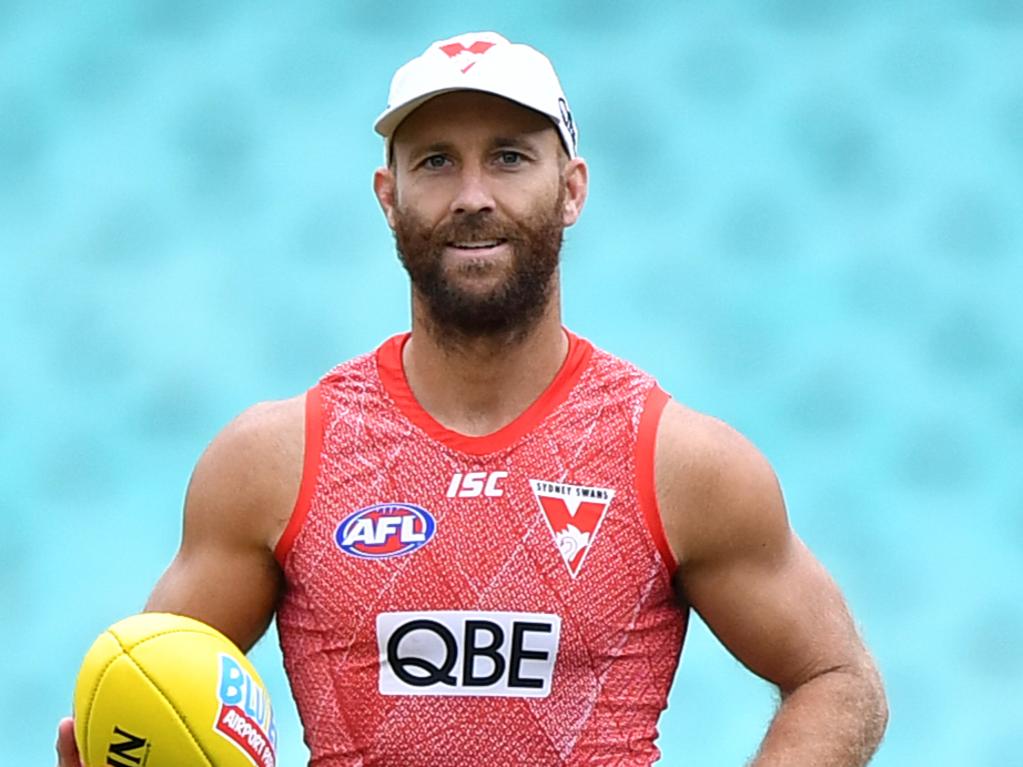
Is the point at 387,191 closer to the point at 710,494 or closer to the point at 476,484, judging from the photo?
the point at 476,484

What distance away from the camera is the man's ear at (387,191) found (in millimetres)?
4016

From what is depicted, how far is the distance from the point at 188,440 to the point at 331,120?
1.05 metres

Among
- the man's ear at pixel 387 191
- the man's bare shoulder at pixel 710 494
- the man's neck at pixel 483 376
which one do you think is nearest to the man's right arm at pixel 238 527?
the man's neck at pixel 483 376

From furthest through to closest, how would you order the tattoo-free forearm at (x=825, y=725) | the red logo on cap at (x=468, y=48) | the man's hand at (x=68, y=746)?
the red logo on cap at (x=468, y=48) < the tattoo-free forearm at (x=825, y=725) < the man's hand at (x=68, y=746)

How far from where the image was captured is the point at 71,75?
7141mm

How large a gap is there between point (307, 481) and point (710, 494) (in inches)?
25.5

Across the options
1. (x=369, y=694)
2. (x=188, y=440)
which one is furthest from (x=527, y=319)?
(x=188, y=440)

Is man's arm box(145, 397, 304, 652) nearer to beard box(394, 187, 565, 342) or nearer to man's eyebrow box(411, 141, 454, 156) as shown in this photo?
beard box(394, 187, 565, 342)

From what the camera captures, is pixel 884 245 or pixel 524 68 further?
pixel 884 245

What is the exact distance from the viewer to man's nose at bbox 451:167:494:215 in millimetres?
3832

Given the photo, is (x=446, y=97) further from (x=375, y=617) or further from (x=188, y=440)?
(x=188, y=440)

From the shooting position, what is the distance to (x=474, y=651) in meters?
3.78

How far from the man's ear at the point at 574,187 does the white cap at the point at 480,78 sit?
1.0 inches

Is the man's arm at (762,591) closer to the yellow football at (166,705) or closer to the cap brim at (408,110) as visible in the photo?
the cap brim at (408,110)
